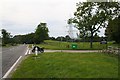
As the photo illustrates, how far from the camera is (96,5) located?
2598 inches

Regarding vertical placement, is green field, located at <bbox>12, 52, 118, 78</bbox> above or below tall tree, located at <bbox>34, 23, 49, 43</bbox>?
below

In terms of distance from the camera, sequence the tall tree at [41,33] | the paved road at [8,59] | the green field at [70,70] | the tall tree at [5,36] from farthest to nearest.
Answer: the tall tree at [5,36] < the tall tree at [41,33] < the paved road at [8,59] < the green field at [70,70]

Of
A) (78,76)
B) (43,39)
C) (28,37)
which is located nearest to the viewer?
(78,76)

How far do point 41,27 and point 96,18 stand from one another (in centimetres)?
7915

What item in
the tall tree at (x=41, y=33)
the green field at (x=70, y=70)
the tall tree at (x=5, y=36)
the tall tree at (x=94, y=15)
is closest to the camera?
the green field at (x=70, y=70)

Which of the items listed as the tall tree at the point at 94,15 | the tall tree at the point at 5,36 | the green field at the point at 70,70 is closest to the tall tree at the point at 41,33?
the tall tree at the point at 5,36

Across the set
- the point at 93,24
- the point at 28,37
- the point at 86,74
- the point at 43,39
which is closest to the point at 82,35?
the point at 93,24

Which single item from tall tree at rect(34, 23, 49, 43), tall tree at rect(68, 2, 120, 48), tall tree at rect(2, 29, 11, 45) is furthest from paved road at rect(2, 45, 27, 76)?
tall tree at rect(2, 29, 11, 45)

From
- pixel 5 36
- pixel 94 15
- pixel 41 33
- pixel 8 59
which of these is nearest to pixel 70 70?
pixel 8 59

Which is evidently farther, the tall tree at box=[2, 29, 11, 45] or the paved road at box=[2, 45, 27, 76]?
the tall tree at box=[2, 29, 11, 45]

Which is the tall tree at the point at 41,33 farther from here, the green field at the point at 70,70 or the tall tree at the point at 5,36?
the green field at the point at 70,70

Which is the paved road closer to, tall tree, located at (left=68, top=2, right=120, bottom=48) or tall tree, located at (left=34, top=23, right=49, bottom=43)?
tall tree, located at (left=68, top=2, right=120, bottom=48)

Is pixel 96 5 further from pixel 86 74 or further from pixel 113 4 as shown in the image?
pixel 86 74

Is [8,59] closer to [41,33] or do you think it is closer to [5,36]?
[41,33]
